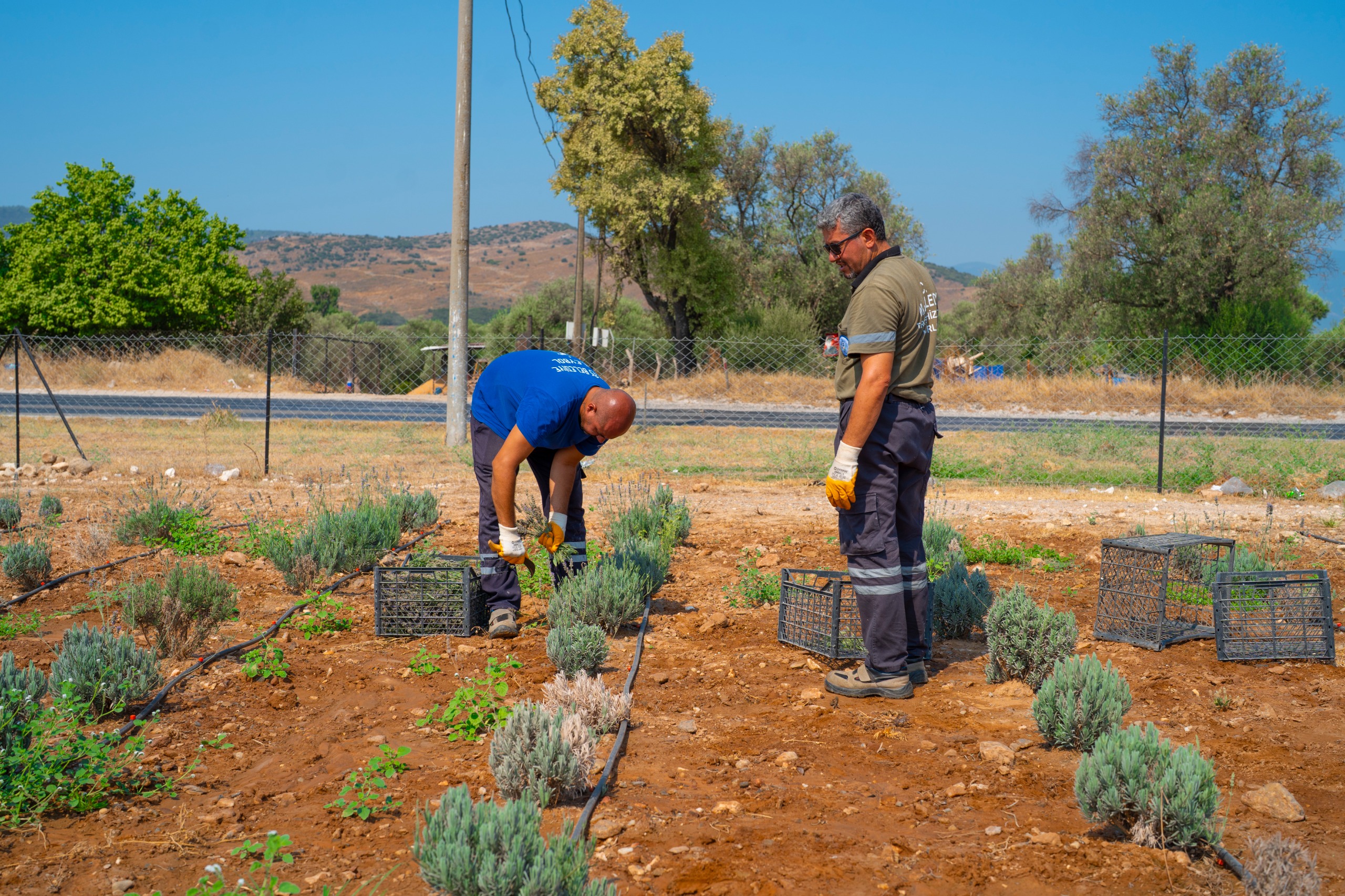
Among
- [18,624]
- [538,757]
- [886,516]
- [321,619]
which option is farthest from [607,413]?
[18,624]

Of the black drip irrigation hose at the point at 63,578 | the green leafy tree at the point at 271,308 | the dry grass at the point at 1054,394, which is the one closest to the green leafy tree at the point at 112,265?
the green leafy tree at the point at 271,308

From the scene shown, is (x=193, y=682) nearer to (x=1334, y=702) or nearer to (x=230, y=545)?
(x=230, y=545)

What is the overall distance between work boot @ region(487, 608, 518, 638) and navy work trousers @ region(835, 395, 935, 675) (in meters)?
1.90

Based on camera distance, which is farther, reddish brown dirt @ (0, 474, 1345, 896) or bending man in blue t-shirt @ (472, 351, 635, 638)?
bending man in blue t-shirt @ (472, 351, 635, 638)

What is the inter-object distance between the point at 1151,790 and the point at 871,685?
1.58 meters

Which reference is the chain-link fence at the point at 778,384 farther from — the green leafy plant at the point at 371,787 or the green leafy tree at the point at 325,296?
the green leafy tree at the point at 325,296

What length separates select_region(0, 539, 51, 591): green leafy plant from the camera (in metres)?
5.90

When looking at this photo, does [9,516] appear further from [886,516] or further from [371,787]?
[886,516]

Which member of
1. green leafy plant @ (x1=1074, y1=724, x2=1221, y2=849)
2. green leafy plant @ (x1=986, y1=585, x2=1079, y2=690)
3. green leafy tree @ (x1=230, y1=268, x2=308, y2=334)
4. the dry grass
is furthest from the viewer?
green leafy tree @ (x1=230, y1=268, x2=308, y2=334)

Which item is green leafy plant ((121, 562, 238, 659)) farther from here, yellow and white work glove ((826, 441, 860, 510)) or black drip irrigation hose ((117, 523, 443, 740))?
yellow and white work glove ((826, 441, 860, 510))

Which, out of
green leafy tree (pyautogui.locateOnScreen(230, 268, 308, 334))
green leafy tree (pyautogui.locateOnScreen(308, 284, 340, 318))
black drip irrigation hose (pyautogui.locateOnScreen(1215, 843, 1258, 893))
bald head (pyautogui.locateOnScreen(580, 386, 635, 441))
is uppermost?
green leafy tree (pyautogui.locateOnScreen(308, 284, 340, 318))

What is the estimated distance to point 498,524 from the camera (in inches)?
201

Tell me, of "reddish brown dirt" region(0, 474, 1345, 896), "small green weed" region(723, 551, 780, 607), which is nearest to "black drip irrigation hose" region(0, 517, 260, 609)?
"reddish brown dirt" region(0, 474, 1345, 896)

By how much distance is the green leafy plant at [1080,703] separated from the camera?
11.1ft
